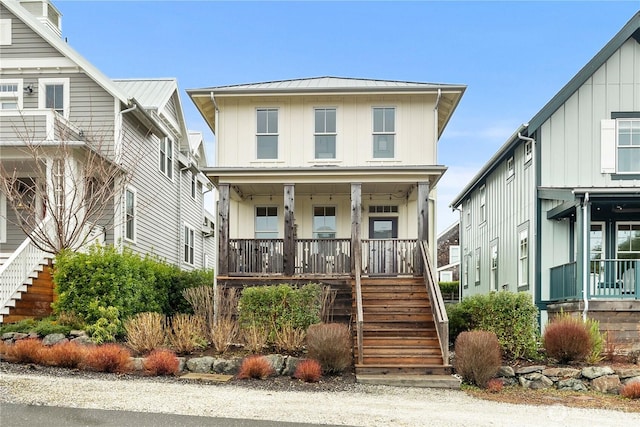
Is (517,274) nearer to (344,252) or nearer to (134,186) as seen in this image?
(344,252)

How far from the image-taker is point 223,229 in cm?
1764

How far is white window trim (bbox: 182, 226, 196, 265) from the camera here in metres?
27.1

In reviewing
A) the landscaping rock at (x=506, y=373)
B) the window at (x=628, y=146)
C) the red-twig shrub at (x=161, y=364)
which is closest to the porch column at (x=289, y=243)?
the red-twig shrub at (x=161, y=364)

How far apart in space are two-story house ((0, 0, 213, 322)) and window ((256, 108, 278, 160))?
3820mm

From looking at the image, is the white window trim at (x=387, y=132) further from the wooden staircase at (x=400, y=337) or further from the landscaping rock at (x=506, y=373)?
the landscaping rock at (x=506, y=373)

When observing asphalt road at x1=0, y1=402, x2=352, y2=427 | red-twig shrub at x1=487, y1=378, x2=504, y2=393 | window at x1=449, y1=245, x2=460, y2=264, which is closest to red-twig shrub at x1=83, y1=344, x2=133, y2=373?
asphalt road at x1=0, y1=402, x2=352, y2=427

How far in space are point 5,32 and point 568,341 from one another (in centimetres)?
1779

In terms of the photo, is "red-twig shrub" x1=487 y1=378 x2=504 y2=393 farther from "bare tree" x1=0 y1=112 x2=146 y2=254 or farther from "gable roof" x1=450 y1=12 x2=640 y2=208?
"bare tree" x1=0 y1=112 x2=146 y2=254

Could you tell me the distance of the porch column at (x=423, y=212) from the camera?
17.4m

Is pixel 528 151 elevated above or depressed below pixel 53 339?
above

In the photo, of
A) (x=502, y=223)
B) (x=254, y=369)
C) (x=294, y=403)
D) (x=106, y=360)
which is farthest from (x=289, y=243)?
(x=502, y=223)

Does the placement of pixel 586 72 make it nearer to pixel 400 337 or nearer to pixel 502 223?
pixel 502 223

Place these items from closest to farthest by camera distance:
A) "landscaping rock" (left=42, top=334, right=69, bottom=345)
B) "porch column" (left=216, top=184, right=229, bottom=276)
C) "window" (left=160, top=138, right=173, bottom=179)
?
"landscaping rock" (left=42, top=334, right=69, bottom=345), "porch column" (left=216, top=184, right=229, bottom=276), "window" (left=160, top=138, right=173, bottom=179)

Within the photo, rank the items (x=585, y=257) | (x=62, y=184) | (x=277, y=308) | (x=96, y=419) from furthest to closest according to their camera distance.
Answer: (x=585, y=257)
(x=62, y=184)
(x=277, y=308)
(x=96, y=419)
